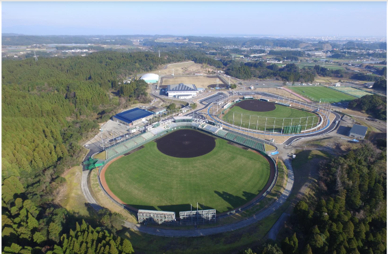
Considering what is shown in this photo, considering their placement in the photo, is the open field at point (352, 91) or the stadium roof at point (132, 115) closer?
the stadium roof at point (132, 115)

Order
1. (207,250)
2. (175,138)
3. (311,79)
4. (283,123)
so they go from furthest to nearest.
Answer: (311,79) < (283,123) < (175,138) < (207,250)

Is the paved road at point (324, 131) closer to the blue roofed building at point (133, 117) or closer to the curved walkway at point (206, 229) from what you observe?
the curved walkway at point (206, 229)

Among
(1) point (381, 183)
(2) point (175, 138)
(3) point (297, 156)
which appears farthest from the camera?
(2) point (175, 138)

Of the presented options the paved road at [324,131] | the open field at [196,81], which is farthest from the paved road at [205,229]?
the open field at [196,81]

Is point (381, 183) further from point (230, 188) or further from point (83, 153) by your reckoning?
point (83, 153)

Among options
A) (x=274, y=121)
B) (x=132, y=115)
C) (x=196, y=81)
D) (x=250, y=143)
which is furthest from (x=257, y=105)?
(x=132, y=115)

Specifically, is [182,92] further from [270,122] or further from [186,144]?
[186,144]

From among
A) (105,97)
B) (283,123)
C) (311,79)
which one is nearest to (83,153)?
(105,97)
